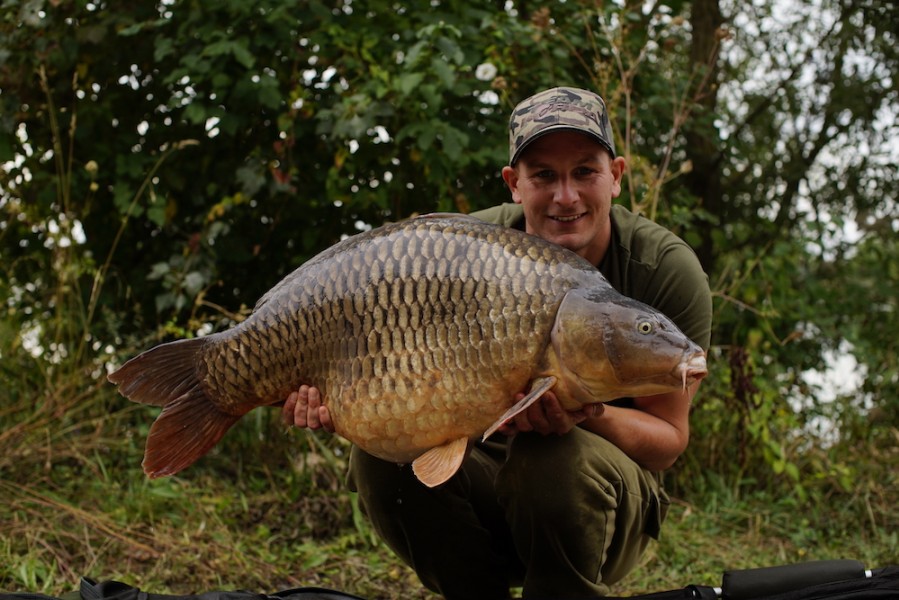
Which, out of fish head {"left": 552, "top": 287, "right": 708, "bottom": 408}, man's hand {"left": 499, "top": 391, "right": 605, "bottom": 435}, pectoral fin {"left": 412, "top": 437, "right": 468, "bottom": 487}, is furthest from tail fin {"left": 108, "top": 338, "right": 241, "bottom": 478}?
fish head {"left": 552, "top": 287, "right": 708, "bottom": 408}

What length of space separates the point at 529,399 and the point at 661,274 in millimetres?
526

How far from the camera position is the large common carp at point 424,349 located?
4.75 feet

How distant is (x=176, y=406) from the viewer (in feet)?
5.38

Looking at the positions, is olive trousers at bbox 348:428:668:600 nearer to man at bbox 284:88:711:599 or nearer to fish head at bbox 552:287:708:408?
man at bbox 284:88:711:599

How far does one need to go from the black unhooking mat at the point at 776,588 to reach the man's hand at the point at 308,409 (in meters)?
0.30

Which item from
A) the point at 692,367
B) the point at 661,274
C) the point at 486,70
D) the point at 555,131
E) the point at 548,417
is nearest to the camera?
the point at 692,367

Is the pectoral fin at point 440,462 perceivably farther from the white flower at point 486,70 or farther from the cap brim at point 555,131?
the white flower at point 486,70

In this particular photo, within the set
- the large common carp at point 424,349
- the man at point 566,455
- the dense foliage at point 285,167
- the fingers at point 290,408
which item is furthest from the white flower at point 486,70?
the fingers at point 290,408

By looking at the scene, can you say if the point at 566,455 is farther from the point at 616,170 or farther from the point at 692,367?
the point at 616,170

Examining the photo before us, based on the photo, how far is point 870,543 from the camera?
275cm

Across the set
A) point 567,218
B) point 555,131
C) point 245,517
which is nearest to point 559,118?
point 555,131

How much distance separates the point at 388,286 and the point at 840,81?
10.8 feet

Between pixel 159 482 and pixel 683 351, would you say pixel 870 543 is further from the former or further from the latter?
pixel 159 482

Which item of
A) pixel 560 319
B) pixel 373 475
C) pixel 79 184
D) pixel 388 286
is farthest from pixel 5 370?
pixel 560 319
